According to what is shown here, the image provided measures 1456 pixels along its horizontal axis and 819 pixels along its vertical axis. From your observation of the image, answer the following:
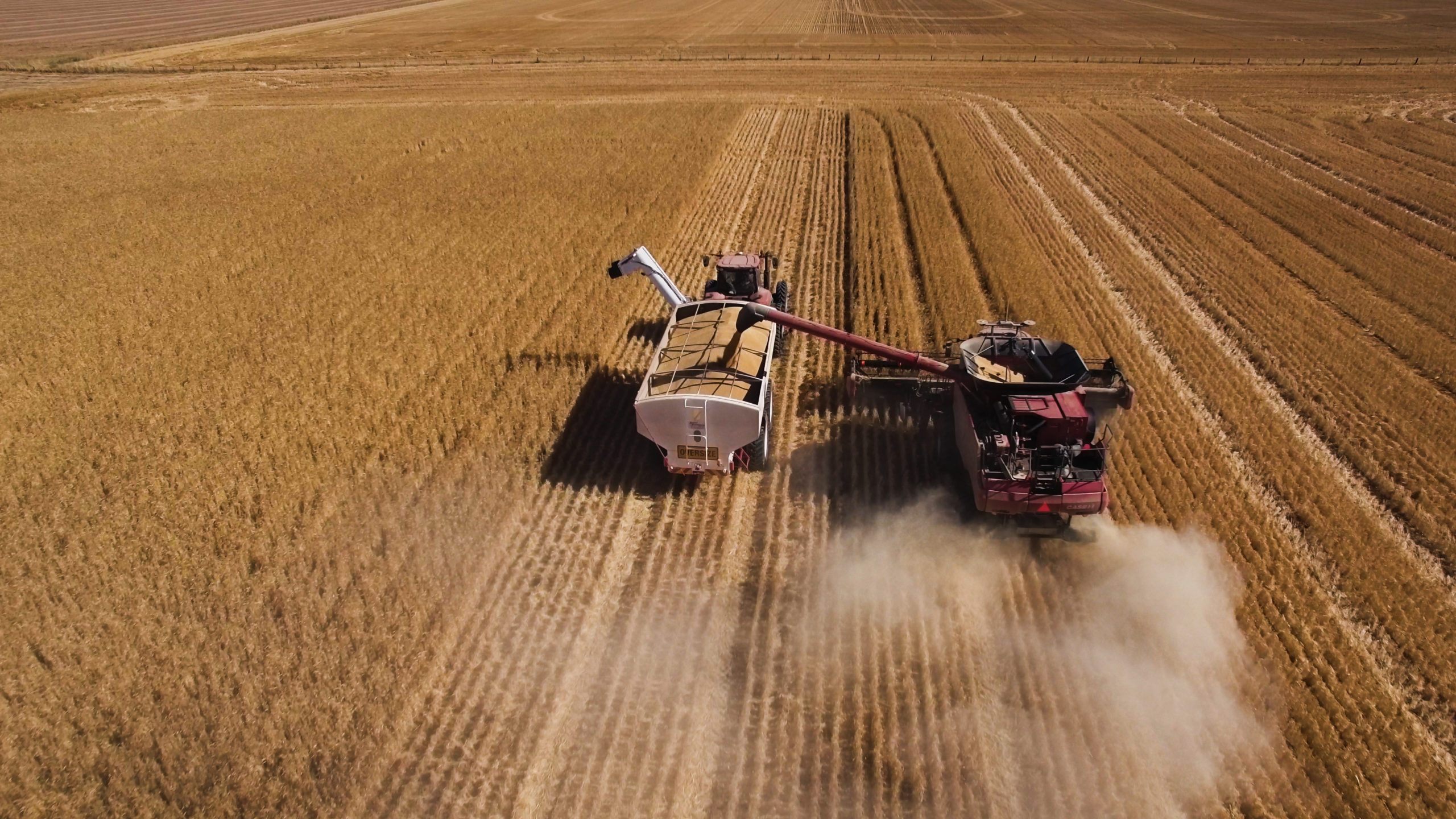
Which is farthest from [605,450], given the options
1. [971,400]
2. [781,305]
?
[971,400]

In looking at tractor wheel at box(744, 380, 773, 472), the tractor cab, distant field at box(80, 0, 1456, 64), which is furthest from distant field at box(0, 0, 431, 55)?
tractor wheel at box(744, 380, 773, 472)

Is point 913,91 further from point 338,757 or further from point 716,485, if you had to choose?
point 338,757

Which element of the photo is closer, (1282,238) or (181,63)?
(1282,238)

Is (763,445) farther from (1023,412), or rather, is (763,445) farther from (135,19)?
(135,19)

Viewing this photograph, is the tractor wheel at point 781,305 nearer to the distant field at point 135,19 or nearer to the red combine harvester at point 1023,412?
the red combine harvester at point 1023,412

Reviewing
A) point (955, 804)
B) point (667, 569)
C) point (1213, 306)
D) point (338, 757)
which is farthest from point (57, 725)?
point (1213, 306)

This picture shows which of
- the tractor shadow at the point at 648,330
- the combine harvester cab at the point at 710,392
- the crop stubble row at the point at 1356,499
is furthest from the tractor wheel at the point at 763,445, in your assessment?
the crop stubble row at the point at 1356,499

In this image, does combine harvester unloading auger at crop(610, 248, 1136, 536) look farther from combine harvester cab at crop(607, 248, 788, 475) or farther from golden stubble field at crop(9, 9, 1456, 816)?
golden stubble field at crop(9, 9, 1456, 816)
